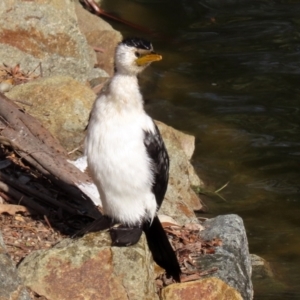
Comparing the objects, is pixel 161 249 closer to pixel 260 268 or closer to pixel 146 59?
pixel 146 59

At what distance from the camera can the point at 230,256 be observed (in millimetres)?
5547

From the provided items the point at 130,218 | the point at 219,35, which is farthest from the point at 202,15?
the point at 130,218

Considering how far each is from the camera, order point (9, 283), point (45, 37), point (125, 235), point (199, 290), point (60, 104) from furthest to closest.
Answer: point (45, 37) → point (60, 104) → point (199, 290) → point (125, 235) → point (9, 283)

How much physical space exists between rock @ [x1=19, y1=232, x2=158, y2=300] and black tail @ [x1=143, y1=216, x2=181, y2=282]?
352 millimetres

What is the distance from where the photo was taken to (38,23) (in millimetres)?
8469

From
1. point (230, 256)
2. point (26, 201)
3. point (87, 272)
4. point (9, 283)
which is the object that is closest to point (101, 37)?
point (26, 201)

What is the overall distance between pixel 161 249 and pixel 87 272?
635 millimetres

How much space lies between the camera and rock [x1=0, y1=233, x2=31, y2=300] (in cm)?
426

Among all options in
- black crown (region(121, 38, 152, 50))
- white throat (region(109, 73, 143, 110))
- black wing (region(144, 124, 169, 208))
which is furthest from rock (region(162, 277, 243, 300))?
black crown (region(121, 38, 152, 50))

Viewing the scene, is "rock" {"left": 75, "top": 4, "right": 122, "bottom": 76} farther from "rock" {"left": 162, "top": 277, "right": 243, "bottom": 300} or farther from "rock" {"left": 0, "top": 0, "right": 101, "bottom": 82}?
"rock" {"left": 162, "top": 277, "right": 243, "bottom": 300}

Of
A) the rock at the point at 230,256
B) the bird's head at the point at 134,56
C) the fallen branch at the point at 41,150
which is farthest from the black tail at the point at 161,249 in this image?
the bird's head at the point at 134,56

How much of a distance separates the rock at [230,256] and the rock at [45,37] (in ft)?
9.77

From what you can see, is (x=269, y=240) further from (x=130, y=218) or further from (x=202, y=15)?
(x=202, y=15)

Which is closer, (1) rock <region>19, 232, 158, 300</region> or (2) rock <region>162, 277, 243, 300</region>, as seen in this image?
(1) rock <region>19, 232, 158, 300</region>
